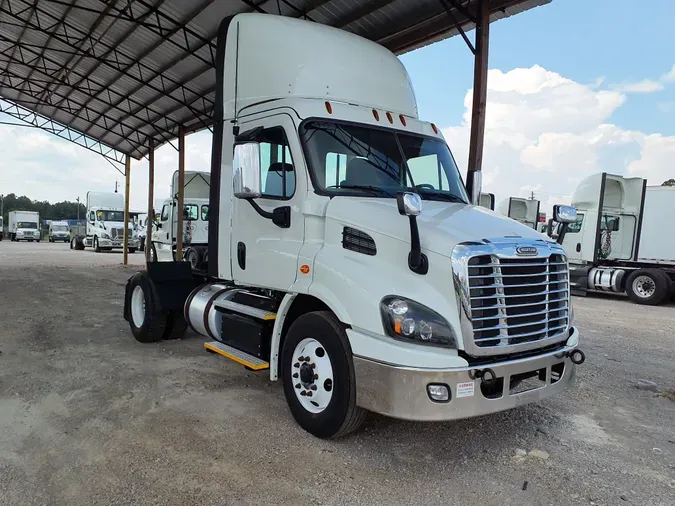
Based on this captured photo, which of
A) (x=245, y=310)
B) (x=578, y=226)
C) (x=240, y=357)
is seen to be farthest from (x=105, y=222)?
(x=240, y=357)

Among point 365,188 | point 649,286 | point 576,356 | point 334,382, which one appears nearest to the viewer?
point 334,382

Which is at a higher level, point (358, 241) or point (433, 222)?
point (433, 222)

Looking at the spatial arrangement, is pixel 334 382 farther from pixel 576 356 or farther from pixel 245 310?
pixel 576 356

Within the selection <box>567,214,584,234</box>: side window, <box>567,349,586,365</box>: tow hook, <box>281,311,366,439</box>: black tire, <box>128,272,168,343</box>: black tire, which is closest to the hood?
<box>281,311,366,439</box>: black tire

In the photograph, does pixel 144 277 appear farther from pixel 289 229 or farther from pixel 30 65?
pixel 30 65

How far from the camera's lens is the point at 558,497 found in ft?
10.4

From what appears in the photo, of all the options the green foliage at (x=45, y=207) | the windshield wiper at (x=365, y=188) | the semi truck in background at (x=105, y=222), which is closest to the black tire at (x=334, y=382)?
the windshield wiper at (x=365, y=188)

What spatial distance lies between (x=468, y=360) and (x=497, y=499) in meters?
0.86

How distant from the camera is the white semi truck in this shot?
3.29 m

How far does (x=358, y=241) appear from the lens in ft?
12.3

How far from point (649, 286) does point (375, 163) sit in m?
12.3

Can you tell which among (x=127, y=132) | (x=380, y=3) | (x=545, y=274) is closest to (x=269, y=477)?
(x=545, y=274)

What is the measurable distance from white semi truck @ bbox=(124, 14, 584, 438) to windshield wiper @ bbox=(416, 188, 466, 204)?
0.02 metres

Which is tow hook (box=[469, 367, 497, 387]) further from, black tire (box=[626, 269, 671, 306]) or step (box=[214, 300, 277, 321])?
black tire (box=[626, 269, 671, 306])
